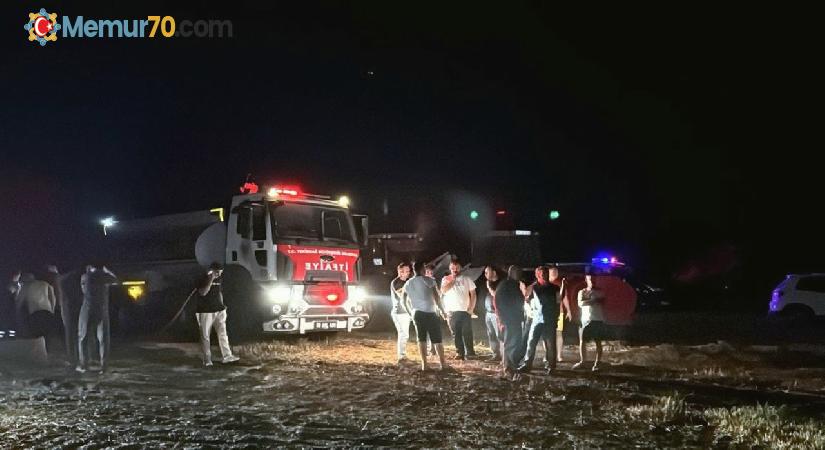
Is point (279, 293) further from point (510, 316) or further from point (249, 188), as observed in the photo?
point (510, 316)

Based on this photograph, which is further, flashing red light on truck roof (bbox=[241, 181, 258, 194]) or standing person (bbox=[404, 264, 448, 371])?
flashing red light on truck roof (bbox=[241, 181, 258, 194])

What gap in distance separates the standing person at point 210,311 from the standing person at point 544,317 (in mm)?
4829

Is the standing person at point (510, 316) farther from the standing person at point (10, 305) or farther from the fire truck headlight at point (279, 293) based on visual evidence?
the standing person at point (10, 305)

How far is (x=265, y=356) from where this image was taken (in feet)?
45.3

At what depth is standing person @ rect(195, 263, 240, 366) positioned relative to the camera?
1258 centimetres

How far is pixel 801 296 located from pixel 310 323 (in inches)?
571

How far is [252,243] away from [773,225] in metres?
43.9

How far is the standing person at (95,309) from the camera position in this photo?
11.7 m

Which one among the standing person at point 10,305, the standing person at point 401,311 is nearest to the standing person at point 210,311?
the standing person at point 401,311

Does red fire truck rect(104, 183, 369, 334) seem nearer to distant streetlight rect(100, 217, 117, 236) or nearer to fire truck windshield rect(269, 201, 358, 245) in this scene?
fire truck windshield rect(269, 201, 358, 245)

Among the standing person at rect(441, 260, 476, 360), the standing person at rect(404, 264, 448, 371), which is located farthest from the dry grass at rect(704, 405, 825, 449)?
the standing person at rect(441, 260, 476, 360)

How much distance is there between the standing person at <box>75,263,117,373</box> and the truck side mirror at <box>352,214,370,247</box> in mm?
5664

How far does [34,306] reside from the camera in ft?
42.2

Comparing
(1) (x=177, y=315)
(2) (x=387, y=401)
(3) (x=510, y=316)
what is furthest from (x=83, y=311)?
(3) (x=510, y=316)
